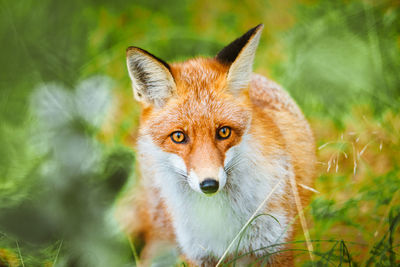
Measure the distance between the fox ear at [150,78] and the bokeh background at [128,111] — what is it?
0.41m

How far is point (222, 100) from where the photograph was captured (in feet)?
7.04

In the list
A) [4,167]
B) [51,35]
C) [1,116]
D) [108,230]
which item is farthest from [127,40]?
[108,230]

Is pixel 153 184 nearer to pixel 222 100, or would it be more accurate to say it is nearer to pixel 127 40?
pixel 222 100

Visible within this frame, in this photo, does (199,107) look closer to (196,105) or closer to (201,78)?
(196,105)

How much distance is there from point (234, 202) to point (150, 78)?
86 centimetres

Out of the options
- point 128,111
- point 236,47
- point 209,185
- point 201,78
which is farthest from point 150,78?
point 128,111

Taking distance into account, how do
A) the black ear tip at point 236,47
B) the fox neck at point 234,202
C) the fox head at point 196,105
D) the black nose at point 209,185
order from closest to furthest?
the black nose at point 209,185
the fox head at point 196,105
the black ear tip at point 236,47
the fox neck at point 234,202

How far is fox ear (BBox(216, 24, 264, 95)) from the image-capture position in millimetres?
2105

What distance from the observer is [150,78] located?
2203 millimetres

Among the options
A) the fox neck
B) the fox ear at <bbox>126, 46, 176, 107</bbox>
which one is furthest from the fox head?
the fox neck

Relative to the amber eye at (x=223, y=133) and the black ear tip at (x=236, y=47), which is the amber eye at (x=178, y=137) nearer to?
the amber eye at (x=223, y=133)

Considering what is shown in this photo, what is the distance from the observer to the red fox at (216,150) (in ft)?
6.69

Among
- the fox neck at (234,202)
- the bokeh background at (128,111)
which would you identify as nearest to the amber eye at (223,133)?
the fox neck at (234,202)

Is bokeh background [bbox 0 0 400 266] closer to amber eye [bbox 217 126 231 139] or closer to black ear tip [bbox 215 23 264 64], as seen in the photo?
amber eye [bbox 217 126 231 139]
